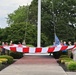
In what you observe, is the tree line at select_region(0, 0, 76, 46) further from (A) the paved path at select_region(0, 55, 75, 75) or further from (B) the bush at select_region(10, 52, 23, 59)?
(A) the paved path at select_region(0, 55, 75, 75)

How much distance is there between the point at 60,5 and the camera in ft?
227

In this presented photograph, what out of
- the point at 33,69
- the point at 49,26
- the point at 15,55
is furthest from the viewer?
the point at 49,26

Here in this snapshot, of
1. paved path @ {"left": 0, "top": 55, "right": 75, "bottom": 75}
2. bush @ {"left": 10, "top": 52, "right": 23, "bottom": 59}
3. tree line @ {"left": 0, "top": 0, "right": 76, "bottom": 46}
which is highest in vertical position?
tree line @ {"left": 0, "top": 0, "right": 76, "bottom": 46}

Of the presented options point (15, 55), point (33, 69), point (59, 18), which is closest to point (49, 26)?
point (59, 18)

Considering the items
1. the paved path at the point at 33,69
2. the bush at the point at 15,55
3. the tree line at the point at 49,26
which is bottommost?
the paved path at the point at 33,69

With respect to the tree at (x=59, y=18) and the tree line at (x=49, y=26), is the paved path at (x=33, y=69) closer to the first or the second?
the tree line at (x=49, y=26)

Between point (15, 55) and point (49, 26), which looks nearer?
point (15, 55)

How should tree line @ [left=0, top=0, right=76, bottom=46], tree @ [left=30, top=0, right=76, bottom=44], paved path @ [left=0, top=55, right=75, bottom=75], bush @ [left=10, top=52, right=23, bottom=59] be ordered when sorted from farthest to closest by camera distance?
tree @ [left=30, top=0, right=76, bottom=44]
tree line @ [left=0, top=0, right=76, bottom=46]
bush @ [left=10, top=52, right=23, bottom=59]
paved path @ [left=0, top=55, right=75, bottom=75]

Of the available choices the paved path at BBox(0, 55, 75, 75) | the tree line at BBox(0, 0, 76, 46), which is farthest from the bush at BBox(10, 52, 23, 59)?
the tree line at BBox(0, 0, 76, 46)

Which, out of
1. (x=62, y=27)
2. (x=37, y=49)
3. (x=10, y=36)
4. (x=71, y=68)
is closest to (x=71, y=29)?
(x=62, y=27)

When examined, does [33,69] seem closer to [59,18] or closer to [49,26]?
[49,26]

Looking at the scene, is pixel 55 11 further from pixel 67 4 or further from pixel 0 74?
pixel 0 74

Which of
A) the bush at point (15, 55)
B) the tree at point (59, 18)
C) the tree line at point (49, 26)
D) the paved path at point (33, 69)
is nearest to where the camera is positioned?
the paved path at point (33, 69)

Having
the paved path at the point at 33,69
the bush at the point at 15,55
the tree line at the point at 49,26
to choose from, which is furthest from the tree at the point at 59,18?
the paved path at the point at 33,69
